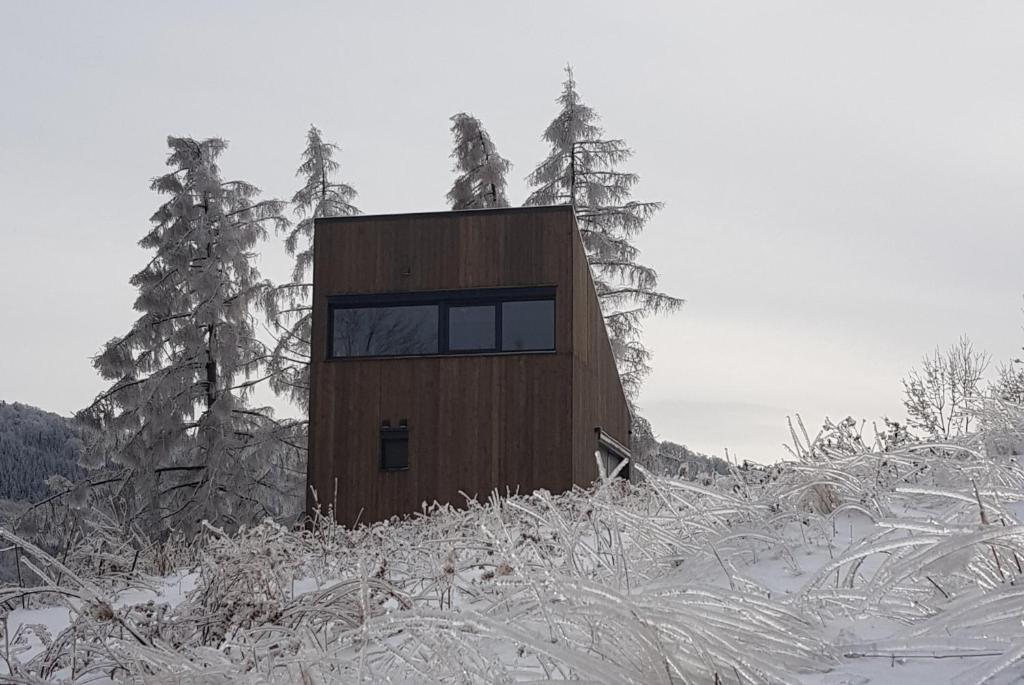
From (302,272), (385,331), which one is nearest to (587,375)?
(385,331)

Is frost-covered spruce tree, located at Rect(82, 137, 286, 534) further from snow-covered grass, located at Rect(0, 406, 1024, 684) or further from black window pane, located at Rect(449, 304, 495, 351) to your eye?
snow-covered grass, located at Rect(0, 406, 1024, 684)

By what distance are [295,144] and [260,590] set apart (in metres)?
23.8

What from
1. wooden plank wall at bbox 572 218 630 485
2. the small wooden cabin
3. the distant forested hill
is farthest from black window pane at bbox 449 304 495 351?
the distant forested hill

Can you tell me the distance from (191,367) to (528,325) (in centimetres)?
980

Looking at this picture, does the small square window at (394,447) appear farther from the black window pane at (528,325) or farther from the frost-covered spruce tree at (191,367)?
the frost-covered spruce tree at (191,367)

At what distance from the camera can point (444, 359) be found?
53.5 ft

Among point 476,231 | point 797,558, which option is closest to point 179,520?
point 476,231

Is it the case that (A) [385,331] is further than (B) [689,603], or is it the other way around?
(A) [385,331]

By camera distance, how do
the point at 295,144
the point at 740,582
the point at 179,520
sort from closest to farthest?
the point at 740,582 → the point at 179,520 → the point at 295,144

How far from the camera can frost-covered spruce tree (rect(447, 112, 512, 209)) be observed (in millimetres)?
27922

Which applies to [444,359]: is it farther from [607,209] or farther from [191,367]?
[607,209]

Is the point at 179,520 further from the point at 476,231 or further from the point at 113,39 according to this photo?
the point at 113,39

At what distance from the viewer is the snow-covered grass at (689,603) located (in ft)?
8.07

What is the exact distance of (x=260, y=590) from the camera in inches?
183
